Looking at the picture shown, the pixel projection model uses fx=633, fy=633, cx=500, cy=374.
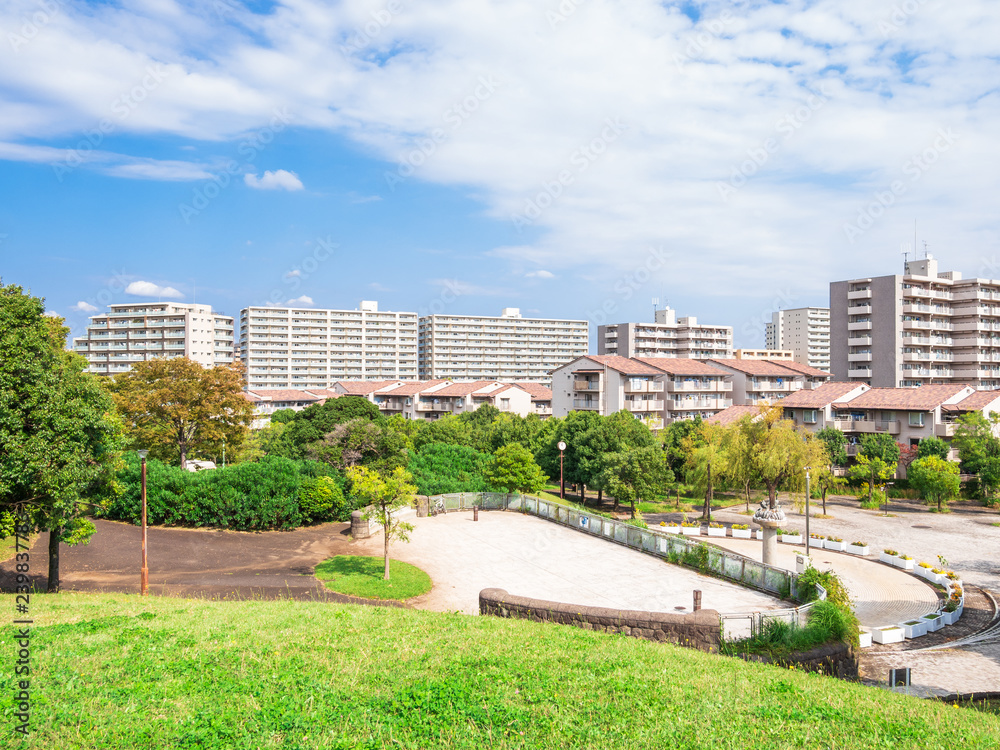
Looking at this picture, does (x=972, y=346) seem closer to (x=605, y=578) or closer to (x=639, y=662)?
(x=605, y=578)

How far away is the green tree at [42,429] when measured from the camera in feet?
46.4

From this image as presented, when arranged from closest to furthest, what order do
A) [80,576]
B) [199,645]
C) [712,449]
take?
[199,645]
[80,576]
[712,449]

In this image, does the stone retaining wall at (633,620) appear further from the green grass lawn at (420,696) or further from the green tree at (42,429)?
the green tree at (42,429)

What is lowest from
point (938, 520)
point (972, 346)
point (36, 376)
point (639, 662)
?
point (938, 520)

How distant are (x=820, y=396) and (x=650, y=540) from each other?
35653 mm

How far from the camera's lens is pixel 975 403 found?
1821 inches

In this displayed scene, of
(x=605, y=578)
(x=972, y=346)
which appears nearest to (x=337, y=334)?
(x=972, y=346)

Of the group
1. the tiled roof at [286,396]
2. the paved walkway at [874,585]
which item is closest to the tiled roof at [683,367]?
the paved walkway at [874,585]

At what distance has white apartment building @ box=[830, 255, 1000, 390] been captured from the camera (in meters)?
65.7

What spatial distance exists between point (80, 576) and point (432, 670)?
681 inches

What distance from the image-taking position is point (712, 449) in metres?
36.3

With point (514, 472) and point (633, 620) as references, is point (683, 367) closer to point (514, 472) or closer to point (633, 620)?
point (514, 472)

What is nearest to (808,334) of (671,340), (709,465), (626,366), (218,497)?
(671,340)

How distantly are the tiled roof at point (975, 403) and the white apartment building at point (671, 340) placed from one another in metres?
58.6
